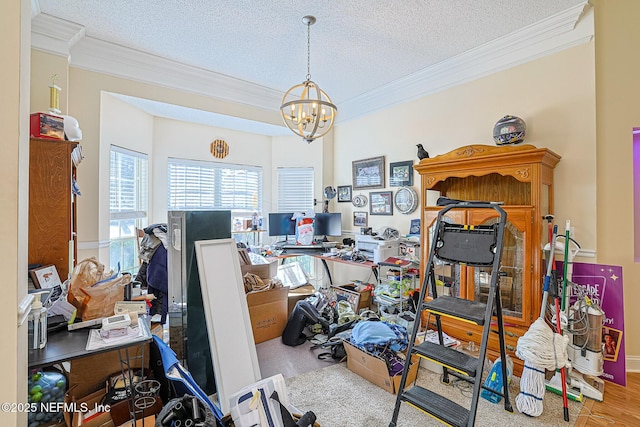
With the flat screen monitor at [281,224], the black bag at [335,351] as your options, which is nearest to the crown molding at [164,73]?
the flat screen monitor at [281,224]

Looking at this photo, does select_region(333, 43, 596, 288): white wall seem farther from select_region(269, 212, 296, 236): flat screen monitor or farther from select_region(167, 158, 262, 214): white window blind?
select_region(167, 158, 262, 214): white window blind

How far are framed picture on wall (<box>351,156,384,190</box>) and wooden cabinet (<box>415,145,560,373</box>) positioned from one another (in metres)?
1.15

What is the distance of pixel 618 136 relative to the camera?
2.50 m

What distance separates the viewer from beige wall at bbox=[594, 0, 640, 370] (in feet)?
8.13

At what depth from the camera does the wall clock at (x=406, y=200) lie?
384 cm

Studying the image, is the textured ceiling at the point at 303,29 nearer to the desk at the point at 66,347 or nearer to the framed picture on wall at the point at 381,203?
the framed picture on wall at the point at 381,203

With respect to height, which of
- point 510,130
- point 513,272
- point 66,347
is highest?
point 510,130

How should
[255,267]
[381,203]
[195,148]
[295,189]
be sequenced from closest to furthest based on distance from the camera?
[255,267] < [381,203] < [195,148] < [295,189]

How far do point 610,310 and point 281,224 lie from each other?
155 inches

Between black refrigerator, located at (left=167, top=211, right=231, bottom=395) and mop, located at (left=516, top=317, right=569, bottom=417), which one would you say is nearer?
mop, located at (left=516, top=317, right=569, bottom=417)

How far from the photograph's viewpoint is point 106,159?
3496mm

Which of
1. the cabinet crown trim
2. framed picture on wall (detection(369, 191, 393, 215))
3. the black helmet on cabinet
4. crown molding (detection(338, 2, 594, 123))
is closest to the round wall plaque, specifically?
framed picture on wall (detection(369, 191, 393, 215))

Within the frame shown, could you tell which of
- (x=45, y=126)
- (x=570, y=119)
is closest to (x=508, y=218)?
(x=570, y=119)

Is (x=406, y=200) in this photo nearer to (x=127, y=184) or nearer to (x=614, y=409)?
(x=614, y=409)
